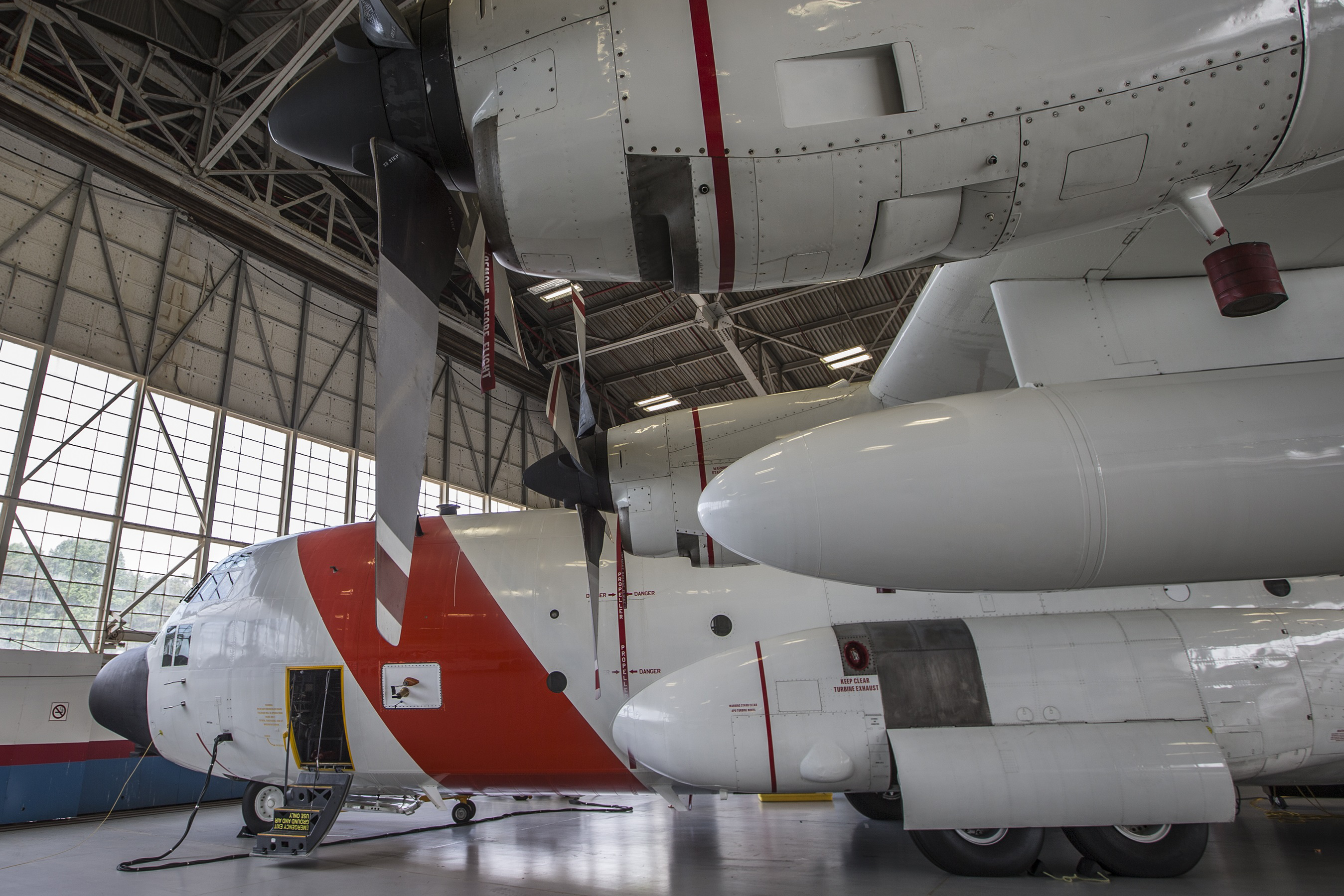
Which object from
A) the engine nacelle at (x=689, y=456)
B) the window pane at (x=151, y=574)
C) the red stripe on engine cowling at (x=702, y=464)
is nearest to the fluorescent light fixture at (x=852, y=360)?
the engine nacelle at (x=689, y=456)

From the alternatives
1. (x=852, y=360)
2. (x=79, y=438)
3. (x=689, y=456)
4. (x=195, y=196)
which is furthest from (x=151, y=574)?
(x=852, y=360)

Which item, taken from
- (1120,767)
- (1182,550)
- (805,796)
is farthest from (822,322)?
(1182,550)

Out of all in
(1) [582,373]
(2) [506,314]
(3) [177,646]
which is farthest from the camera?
(3) [177,646]

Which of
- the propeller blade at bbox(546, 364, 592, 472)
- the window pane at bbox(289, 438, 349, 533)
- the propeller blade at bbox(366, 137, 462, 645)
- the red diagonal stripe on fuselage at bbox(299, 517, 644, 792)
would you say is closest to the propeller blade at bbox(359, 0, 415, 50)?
the propeller blade at bbox(366, 137, 462, 645)

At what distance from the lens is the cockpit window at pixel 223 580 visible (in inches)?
351

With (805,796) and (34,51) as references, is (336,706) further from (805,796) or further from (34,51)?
(34,51)

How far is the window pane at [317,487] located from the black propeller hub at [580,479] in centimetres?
1383

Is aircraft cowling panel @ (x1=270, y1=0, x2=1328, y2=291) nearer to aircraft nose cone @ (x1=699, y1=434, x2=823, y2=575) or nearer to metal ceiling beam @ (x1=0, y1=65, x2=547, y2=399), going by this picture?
aircraft nose cone @ (x1=699, y1=434, x2=823, y2=575)

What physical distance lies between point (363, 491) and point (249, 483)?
313 cm

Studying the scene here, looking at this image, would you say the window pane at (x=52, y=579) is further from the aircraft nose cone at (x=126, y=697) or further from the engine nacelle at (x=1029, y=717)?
the engine nacelle at (x=1029, y=717)

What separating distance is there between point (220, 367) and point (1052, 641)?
17.9m

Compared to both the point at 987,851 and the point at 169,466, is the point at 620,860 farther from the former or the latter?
the point at 169,466

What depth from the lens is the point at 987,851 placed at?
632 cm

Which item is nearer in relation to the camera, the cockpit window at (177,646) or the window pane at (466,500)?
the cockpit window at (177,646)
